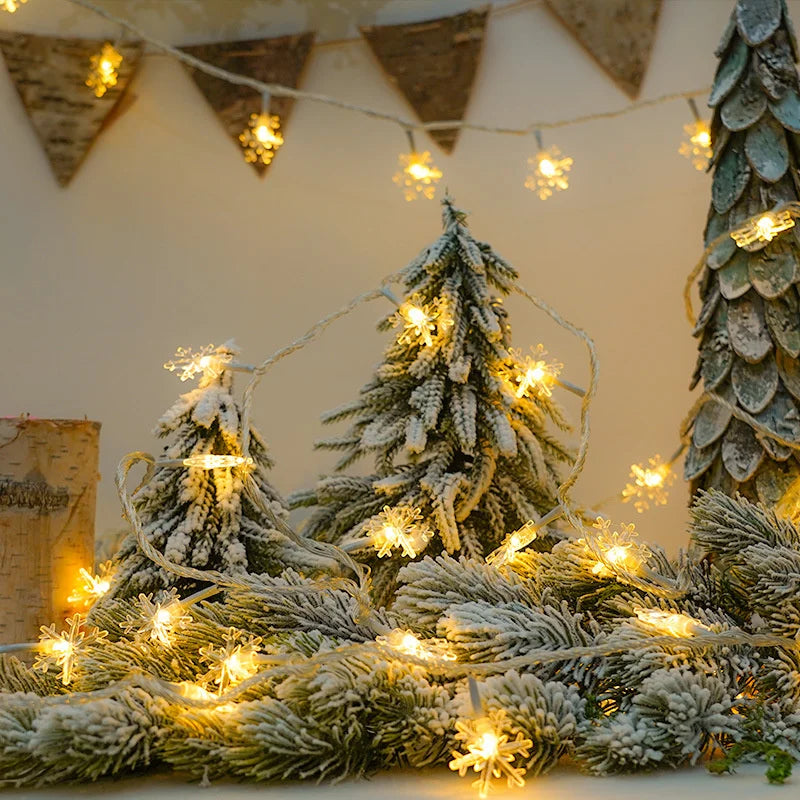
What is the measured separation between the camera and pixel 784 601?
66 cm

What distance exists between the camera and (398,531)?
0.83 metres

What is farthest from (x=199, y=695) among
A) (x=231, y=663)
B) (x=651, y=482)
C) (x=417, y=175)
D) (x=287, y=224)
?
(x=287, y=224)

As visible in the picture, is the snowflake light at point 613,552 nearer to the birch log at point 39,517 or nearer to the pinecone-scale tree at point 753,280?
the pinecone-scale tree at point 753,280

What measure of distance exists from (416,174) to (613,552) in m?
0.74

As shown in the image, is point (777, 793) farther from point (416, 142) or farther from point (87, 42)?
point (87, 42)

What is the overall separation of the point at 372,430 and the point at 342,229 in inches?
24.4

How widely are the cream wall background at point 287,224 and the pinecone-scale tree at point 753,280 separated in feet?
1.27

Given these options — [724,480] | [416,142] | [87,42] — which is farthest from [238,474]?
[87,42]

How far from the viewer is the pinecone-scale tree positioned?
3.04 feet

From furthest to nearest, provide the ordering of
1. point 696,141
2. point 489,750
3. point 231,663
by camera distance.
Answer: point 696,141, point 231,663, point 489,750

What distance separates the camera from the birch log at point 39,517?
0.86 meters

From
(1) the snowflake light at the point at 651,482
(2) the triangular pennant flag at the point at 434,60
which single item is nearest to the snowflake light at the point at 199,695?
(1) the snowflake light at the point at 651,482

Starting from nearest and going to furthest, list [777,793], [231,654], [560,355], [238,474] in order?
[777,793], [231,654], [238,474], [560,355]

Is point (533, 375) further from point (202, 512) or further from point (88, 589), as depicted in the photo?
point (88, 589)
